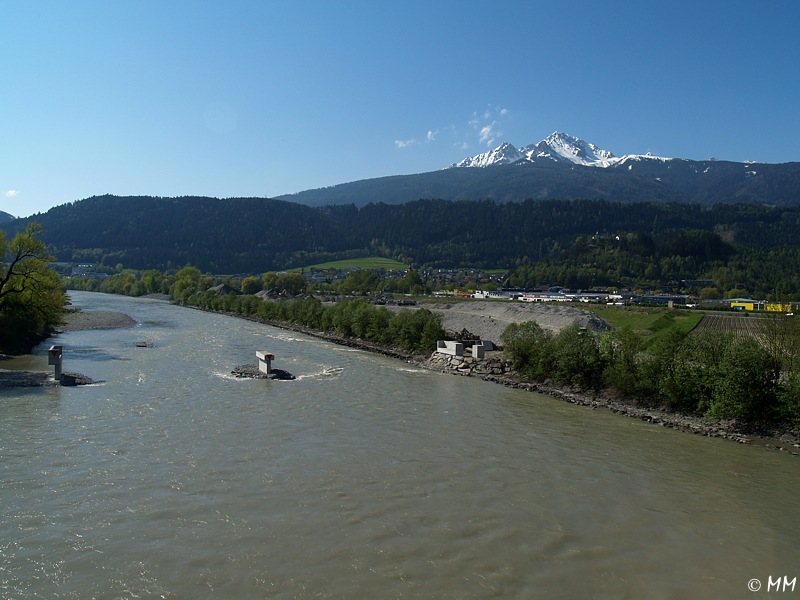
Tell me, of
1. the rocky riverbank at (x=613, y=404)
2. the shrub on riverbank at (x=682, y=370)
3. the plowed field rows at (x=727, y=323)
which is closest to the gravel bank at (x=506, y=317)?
the plowed field rows at (x=727, y=323)

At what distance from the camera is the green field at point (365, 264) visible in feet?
567

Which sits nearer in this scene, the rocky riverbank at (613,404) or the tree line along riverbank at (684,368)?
the rocky riverbank at (613,404)

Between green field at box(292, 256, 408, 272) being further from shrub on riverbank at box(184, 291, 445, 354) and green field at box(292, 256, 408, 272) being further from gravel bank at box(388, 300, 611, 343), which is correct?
gravel bank at box(388, 300, 611, 343)

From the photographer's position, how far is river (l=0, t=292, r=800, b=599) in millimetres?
10625

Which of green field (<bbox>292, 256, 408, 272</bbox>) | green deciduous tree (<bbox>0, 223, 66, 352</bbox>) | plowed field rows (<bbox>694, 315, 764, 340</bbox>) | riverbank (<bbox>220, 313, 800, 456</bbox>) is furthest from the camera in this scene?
green field (<bbox>292, 256, 408, 272</bbox>)

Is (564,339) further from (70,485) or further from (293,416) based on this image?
(70,485)

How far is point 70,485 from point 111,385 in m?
14.2

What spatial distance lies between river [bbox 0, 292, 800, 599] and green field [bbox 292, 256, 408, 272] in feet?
482

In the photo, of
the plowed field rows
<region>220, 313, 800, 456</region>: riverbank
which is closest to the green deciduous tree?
<region>220, 313, 800, 456</region>: riverbank

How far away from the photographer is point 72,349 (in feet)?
135

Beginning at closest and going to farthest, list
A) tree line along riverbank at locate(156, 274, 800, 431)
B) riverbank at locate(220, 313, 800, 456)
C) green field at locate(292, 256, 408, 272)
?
riverbank at locate(220, 313, 800, 456) < tree line along riverbank at locate(156, 274, 800, 431) < green field at locate(292, 256, 408, 272)

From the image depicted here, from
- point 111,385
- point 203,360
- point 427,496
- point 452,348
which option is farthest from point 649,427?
point 203,360

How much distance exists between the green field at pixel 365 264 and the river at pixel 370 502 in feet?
482

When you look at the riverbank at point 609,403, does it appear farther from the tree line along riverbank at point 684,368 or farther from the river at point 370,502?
the river at point 370,502
